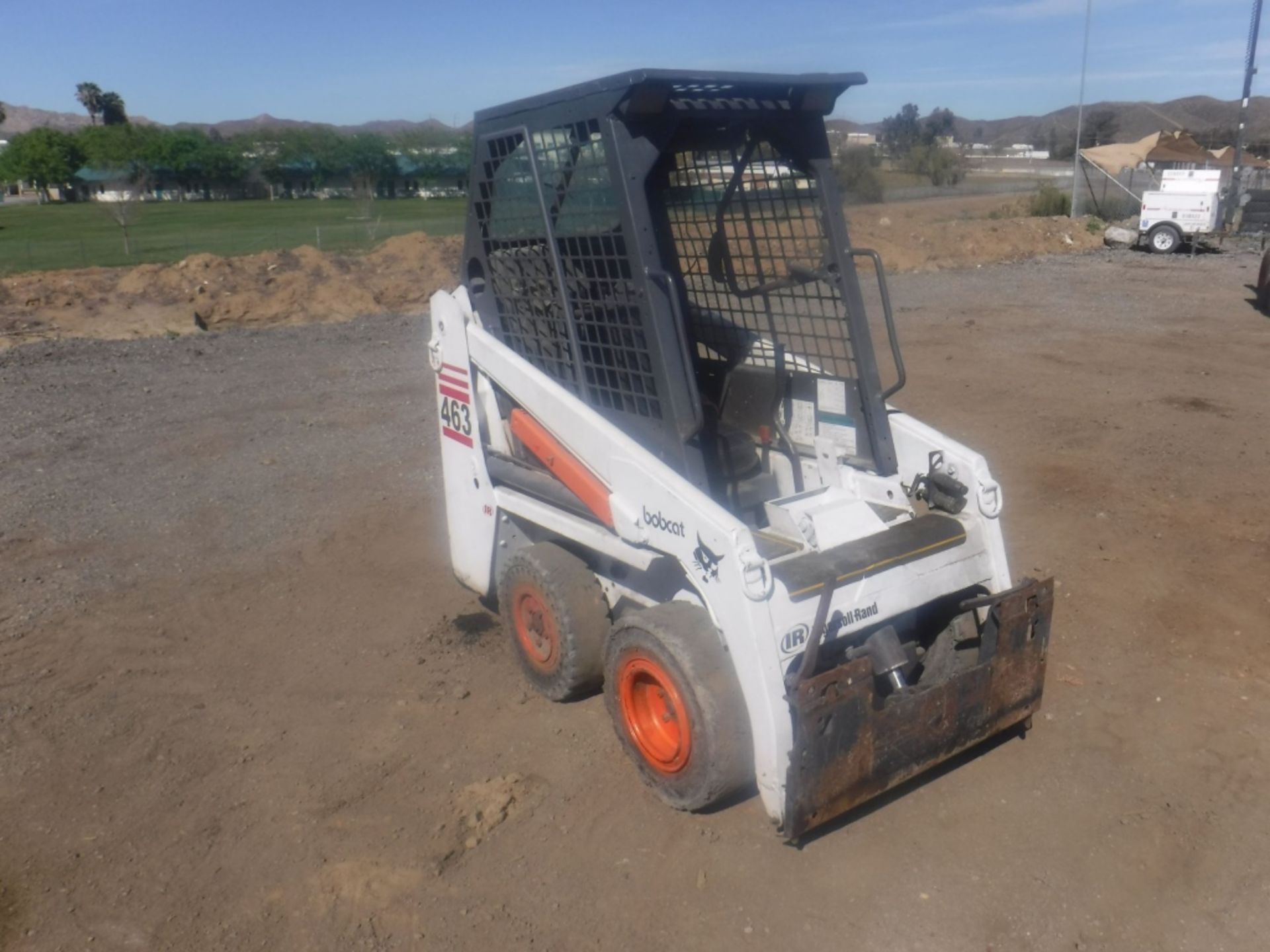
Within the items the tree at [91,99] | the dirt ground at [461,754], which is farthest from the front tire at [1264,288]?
the tree at [91,99]

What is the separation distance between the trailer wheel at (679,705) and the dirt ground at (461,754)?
22 cm

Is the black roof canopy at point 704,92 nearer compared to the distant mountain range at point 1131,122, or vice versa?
the black roof canopy at point 704,92

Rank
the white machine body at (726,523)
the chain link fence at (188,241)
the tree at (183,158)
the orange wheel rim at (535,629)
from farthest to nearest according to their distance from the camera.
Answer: the tree at (183,158) < the chain link fence at (188,241) < the orange wheel rim at (535,629) < the white machine body at (726,523)

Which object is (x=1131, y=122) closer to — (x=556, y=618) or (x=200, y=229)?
(x=200, y=229)

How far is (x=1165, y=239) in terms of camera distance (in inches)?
976

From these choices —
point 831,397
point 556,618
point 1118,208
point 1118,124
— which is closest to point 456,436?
point 556,618

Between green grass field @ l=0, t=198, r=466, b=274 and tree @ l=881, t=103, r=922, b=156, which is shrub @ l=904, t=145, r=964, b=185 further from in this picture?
green grass field @ l=0, t=198, r=466, b=274

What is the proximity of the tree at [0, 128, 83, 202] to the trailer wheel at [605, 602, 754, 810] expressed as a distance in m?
85.7

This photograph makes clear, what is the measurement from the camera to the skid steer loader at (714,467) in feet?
12.0

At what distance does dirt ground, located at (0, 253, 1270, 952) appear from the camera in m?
3.59

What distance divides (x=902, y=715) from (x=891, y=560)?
573mm

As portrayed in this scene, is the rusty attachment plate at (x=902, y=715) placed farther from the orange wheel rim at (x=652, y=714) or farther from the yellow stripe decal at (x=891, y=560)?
the orange wheel rim at (x=652, y=714)

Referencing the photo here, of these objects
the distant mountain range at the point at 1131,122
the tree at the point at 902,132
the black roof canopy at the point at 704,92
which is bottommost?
the distant mountain range at the point at 1131,122

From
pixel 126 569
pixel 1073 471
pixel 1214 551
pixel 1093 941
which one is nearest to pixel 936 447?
pixel 1093 941
